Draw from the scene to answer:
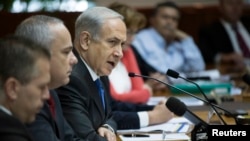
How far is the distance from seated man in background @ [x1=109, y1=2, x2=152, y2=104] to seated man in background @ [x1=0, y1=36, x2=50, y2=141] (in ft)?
5.97

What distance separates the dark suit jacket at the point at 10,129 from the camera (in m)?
1.97

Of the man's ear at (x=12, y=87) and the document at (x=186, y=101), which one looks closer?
the man's ear at (x=12, y=87)

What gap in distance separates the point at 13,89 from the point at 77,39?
1.05 metres

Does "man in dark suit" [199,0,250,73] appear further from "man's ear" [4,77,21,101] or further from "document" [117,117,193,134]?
"man's ear" [4,77,21,101]

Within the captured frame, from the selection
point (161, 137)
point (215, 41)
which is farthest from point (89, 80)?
point (215, 41)

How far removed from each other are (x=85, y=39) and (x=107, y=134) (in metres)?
0.45

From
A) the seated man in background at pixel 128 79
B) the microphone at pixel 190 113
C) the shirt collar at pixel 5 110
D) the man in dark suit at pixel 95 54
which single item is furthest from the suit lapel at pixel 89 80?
the shirt collar at pixel 5 110

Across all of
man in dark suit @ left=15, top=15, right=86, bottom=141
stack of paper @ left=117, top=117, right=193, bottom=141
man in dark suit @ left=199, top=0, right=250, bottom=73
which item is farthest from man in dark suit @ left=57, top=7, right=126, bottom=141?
man in dark suit @ left=199, top=0, right=250, bottom=73

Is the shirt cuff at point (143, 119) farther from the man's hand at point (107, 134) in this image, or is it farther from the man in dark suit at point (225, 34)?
the man in dark suit at point (225, 34)

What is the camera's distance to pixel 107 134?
2.94 meters

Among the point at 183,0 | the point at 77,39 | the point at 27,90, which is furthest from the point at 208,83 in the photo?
the point at 183,0

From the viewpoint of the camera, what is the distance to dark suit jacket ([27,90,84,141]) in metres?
2.40

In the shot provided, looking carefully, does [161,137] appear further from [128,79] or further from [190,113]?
[128,79]

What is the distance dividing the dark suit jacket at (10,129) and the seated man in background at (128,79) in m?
1.89
